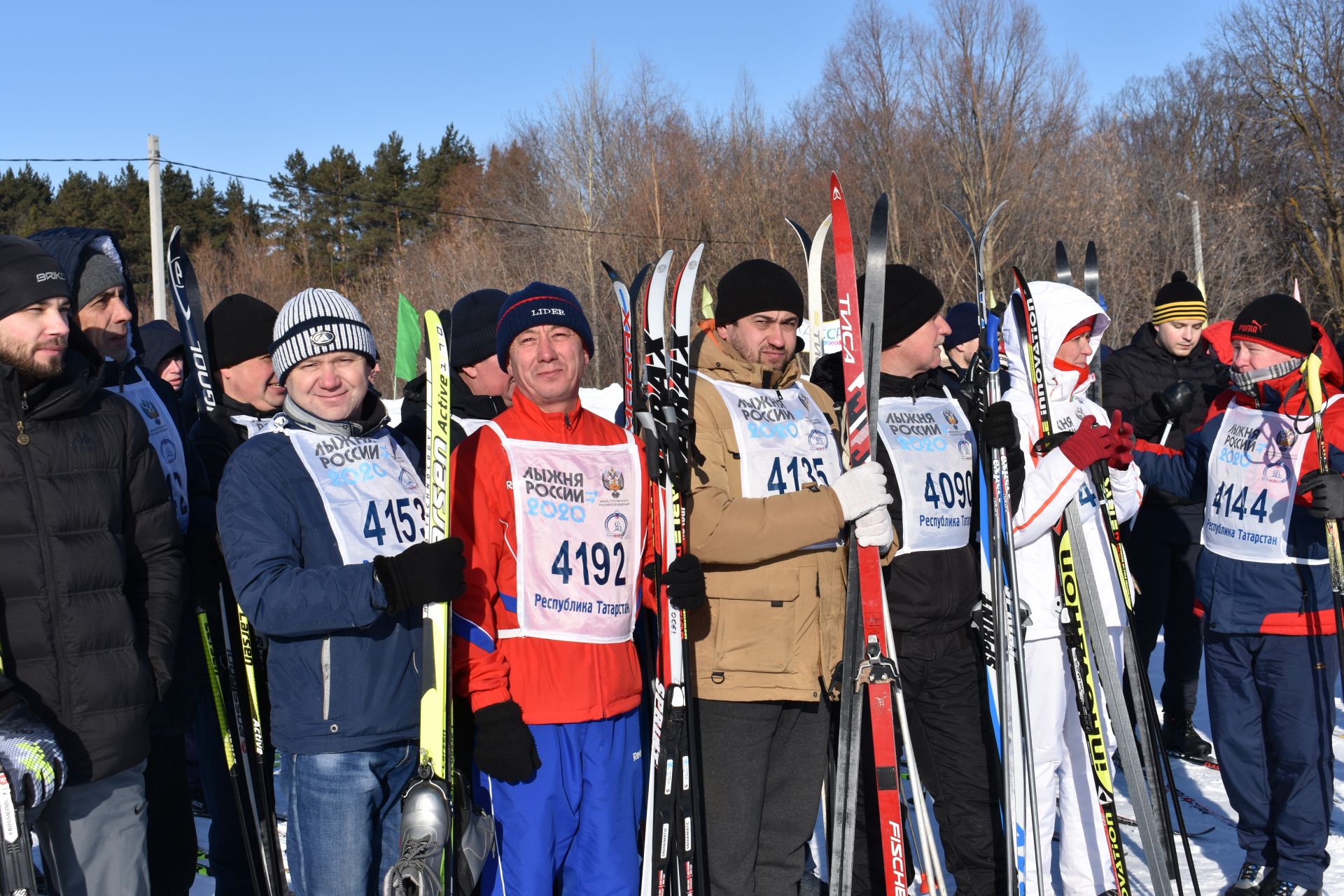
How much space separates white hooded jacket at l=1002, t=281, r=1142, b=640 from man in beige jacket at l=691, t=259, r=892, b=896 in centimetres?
76

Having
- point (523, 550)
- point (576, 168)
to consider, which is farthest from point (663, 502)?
point (576, 168)

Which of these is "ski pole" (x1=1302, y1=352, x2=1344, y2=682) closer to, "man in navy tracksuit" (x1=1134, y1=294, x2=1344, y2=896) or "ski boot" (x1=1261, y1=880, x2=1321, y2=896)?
"man in navy tracksuit" (x1=1134, y1=294, x2=1344, y2=896)

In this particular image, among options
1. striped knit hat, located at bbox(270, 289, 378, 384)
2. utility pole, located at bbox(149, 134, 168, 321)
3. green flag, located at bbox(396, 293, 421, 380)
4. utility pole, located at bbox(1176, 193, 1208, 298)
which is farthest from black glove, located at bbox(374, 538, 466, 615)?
utility pole, located at bbox(1176, 193, 1208, 298)

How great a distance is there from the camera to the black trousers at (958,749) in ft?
11.0

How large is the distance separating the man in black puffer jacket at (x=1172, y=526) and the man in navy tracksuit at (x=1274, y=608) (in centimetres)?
140

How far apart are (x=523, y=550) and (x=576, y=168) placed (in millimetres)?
26009

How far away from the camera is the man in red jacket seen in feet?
8.63

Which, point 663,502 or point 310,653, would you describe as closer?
point 310,653

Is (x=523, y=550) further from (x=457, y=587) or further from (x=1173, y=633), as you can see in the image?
(x=1173, y=633)

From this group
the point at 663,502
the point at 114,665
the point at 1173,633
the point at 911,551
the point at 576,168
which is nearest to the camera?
the point at 114,665

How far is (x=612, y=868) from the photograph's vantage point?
2.71 meters

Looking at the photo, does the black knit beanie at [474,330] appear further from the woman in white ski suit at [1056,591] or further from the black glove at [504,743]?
the woman in white ski suit at [1056,591]

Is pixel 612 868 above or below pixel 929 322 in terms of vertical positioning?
below

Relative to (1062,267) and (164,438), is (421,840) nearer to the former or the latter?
(164,438)
